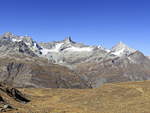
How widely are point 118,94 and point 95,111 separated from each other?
2890cm

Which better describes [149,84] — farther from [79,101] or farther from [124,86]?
[79,101]

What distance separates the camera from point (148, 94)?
106 metres

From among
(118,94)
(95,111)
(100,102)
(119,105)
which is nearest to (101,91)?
(118,94)

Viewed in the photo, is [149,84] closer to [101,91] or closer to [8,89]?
[101,91]

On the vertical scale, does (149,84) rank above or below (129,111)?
above

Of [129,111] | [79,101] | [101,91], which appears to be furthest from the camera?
[101,91]

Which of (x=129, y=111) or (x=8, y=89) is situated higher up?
(x=8, y=89)

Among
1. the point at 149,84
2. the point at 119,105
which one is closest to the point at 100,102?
the point at 119,105

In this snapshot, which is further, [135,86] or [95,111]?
[135,86]

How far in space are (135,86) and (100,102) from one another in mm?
23339

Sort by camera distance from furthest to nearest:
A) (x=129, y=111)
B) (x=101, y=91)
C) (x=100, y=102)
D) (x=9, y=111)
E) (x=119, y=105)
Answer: (x=101, y=91), (x=100, y=102), (x=119, y=105), (x=129, y=111), (x=9, y=111)

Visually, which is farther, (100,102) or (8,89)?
(8,89)

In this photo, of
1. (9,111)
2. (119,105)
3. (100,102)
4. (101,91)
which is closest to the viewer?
(9,111)

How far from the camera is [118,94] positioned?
371ft
